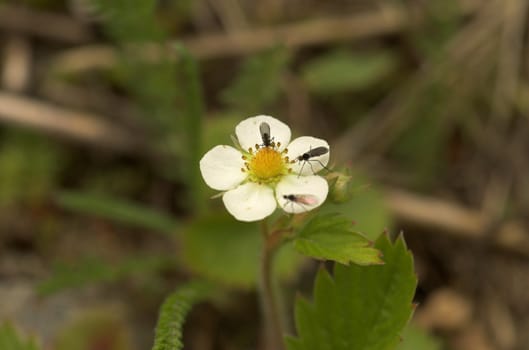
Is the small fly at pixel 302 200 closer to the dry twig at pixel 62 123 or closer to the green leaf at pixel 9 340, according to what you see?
the green leaf at pixel 9 340

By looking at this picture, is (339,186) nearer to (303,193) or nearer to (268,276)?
(303,193)

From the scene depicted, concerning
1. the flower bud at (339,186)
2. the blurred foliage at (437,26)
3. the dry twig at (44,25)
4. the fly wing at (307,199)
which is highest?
the dry twig at (44,25)

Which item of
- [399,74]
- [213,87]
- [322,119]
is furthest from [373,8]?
[213,87]

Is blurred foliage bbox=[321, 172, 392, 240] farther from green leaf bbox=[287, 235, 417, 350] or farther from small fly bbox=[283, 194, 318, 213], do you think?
small fly bbox=[283, 194, 318, 213]

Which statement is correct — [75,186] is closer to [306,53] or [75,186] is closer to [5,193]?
[5,193]

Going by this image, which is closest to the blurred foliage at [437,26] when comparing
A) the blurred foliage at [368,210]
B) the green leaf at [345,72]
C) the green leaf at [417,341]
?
the green leaf at [345,72]

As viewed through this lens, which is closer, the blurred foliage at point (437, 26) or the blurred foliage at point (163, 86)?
the blurred foliage at point (163, 86)
